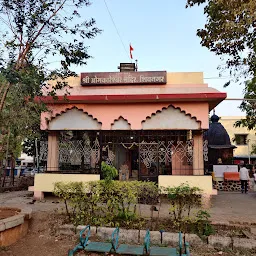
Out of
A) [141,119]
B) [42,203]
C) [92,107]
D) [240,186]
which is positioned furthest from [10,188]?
[240,186]

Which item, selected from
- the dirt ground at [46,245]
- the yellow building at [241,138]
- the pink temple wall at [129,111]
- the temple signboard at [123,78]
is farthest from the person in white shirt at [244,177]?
the yellow building at [241,138]

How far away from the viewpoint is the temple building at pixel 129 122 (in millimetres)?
9805

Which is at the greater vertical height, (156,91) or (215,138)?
(156,91)

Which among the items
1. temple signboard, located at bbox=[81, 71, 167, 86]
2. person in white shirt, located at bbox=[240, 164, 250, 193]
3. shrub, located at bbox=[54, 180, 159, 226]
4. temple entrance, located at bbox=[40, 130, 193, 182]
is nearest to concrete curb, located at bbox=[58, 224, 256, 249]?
shrub, located at bbox=[54, 180, 159, 226]

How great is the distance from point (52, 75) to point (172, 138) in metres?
5.88

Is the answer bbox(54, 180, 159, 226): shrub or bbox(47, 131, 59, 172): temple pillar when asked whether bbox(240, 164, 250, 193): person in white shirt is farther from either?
bbox(47, 131, 59, 172): temple pillar

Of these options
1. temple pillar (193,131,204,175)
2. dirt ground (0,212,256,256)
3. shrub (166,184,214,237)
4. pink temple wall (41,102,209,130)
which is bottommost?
dirt ground (0,212,256,256)

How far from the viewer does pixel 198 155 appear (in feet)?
33.0

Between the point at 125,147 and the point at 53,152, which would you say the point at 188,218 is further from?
the point at 53,152

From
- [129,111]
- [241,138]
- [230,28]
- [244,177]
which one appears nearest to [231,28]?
[230,28]

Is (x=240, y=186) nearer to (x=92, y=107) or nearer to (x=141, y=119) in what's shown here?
(x=141, y=119)

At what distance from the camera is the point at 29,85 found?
6035 millimetres

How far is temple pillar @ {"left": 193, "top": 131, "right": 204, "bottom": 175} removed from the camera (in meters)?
10.0

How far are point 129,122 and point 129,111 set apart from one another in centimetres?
42
